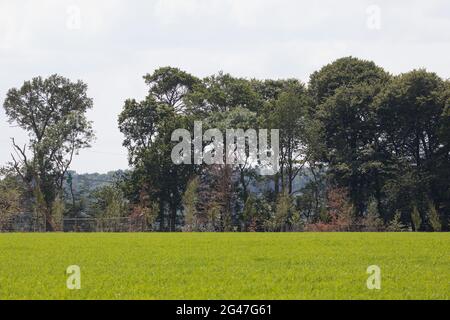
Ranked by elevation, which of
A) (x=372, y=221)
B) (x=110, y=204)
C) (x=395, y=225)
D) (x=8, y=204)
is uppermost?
(x=8, y=204)

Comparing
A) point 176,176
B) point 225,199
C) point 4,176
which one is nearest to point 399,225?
point 225,199

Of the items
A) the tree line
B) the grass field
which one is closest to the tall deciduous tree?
the tree line

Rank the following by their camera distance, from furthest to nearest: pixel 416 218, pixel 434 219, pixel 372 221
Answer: pixel 372 221 < pixel 416 218 < pixel 434 219

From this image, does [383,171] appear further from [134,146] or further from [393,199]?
[134,146]
